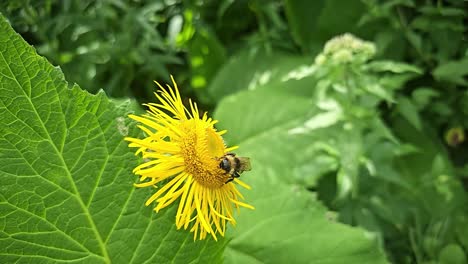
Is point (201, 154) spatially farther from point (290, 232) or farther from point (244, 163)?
point (290, 232)

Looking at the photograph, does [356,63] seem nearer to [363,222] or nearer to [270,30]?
[363,222]

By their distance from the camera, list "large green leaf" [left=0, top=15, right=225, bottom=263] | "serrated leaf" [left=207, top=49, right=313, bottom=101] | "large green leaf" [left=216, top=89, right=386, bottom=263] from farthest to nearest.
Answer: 1. "serrated leaf" [left=207, top=49, right=313, bottom=101]
2. "large green leaf" [left=216, top=89, right=386, bottom=263]
3. "large green leaf" [left=0, top=15, right=225, bottom=263]

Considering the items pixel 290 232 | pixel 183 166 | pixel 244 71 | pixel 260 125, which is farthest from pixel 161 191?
pixel 244 71

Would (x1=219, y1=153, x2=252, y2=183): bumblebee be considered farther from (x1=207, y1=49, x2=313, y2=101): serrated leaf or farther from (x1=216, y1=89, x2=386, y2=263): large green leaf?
(x1=207, y1=49, x2=313, y2=101): serrated leaf

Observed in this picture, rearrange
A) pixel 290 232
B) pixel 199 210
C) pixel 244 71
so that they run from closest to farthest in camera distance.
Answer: pixel 199 210 → pixel 290 232 → pixel 244 71

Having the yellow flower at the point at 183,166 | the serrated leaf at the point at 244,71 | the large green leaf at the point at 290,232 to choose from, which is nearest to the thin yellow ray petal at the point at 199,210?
the yellow flower at the point at 183,166

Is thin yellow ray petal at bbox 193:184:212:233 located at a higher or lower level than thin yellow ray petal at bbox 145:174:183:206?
lower

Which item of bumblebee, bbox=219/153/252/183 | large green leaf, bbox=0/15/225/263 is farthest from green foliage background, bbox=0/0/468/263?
bumblebee, bbox=219/153/252/183
